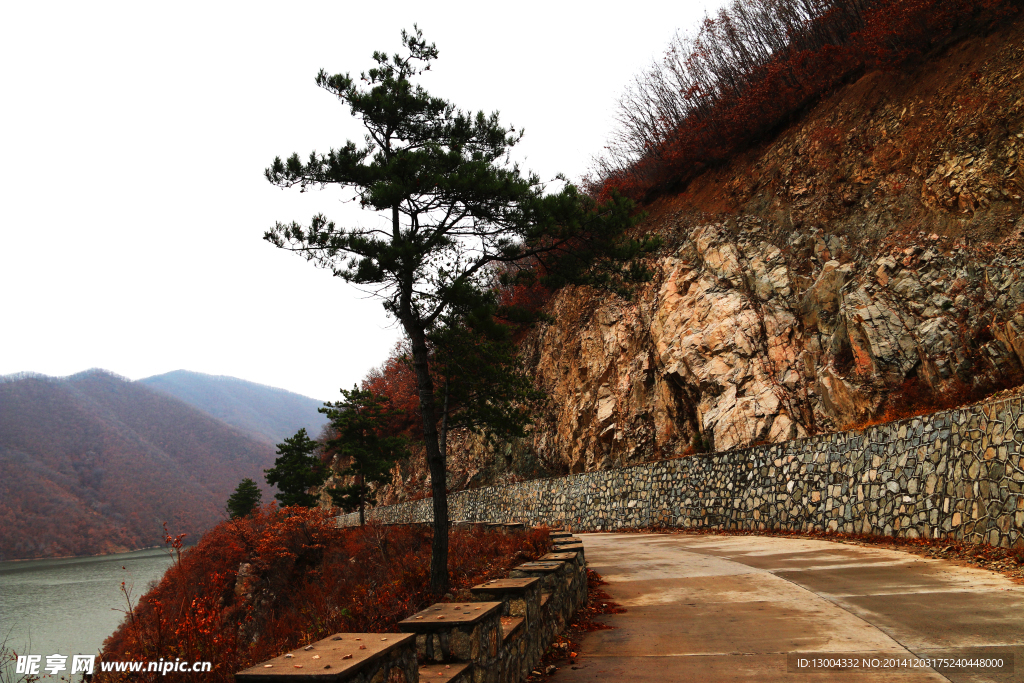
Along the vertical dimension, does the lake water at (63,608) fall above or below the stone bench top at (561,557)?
below

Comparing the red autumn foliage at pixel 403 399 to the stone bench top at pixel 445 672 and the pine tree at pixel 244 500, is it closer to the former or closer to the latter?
the pine tree at pixel 244 500

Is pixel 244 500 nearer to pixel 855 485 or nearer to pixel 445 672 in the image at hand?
pixel 855 485

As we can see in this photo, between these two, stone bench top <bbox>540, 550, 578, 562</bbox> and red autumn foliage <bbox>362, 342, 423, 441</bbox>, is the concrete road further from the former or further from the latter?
red autumn foliage <bbox>362, 342, 423, 441</bbox>

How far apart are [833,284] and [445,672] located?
18136 millimetres

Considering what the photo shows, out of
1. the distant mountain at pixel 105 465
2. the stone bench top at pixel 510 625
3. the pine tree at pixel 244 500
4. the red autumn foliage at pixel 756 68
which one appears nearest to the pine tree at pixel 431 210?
the stone bench top at pixel 510 625


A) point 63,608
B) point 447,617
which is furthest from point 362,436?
point 447,617

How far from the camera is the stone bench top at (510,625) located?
453 cm

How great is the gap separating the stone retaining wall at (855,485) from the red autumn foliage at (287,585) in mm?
6994

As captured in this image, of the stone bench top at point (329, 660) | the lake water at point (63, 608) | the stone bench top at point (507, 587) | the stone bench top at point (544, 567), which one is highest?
the stone bench top at point (329, 660)

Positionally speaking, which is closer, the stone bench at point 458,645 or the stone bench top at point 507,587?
the stone bench at point 458,645

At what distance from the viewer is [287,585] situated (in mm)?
22766

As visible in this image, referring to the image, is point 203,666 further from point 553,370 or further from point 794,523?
point 553,370

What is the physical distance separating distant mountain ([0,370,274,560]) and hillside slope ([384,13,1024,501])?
7945cm

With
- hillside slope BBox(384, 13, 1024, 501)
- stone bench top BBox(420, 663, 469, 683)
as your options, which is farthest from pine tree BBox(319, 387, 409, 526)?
stone bench top BBox(420, 663, 469, 683)
